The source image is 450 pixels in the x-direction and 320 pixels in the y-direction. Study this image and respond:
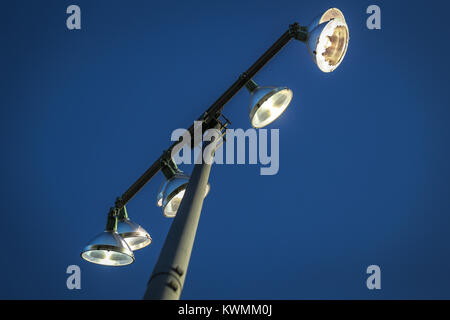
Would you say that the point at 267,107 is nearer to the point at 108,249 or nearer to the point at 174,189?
the point at 174,189

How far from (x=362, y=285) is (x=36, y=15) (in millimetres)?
11815

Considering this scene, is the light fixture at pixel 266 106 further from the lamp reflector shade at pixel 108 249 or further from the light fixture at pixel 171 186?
the lamp reflector shade at pixel 108 249

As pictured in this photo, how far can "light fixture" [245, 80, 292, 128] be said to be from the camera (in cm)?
335

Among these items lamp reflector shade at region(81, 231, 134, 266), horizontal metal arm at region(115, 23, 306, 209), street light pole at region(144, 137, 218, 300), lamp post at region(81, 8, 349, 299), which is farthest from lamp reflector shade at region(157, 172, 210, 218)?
street light pole at region(144, 137, 218, 300)

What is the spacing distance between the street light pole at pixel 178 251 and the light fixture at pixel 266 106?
87 cm

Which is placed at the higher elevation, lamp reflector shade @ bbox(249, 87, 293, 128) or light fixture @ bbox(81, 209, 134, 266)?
lamp reflector shade @ bbox(249, 87, 293, 128)

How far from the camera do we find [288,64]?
376 inches

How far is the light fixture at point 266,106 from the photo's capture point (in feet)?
11.0

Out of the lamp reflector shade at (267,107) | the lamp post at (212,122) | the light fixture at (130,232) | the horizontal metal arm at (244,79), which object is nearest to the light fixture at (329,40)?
the lamp post at (212,122)

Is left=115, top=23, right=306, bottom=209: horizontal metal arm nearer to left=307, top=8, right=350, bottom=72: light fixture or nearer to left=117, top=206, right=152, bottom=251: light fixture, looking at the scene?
left=307, top=8, right=350, bottom=72: light fixture

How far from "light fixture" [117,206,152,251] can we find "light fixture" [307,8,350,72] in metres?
2.30

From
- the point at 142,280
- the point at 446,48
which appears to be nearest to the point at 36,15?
the point at 142,280

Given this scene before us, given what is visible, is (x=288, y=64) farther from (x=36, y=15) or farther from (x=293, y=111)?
(x=36, y=15)
